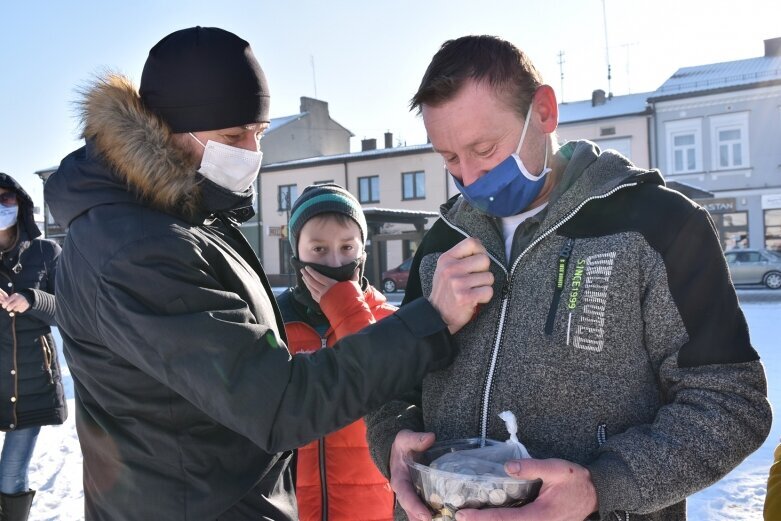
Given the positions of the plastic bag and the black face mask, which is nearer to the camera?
the plastic bag

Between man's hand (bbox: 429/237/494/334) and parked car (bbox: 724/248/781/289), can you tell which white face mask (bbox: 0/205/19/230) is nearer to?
man's hand (bbox: 429/237/494/334)

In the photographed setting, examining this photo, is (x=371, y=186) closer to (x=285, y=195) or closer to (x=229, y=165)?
(x=285, y=195)

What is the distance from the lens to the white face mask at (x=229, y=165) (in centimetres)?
189

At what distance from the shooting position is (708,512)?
4.41m

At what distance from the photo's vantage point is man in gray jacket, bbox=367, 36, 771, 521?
142cm

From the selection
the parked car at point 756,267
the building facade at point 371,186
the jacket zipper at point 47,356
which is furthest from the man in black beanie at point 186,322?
the building facade at point 371,186

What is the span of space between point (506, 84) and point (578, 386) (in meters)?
0.79

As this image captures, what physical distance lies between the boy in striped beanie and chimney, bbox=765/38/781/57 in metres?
30.7

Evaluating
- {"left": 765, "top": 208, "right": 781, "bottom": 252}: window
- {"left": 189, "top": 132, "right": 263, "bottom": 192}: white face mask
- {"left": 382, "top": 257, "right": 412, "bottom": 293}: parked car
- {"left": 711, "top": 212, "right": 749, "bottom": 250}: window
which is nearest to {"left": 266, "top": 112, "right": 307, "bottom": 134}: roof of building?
{"left": 382, "top": 257, "right": 412, "bottom": 293}: parked car

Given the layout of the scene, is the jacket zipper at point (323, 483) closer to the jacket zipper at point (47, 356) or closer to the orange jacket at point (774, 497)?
the orange jacket at point (774, 497)

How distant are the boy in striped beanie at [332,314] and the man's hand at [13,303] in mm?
2153

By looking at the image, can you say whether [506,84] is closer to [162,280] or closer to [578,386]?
[578,386]

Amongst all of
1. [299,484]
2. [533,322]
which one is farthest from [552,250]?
[299,484]

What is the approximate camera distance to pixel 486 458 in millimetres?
1419
